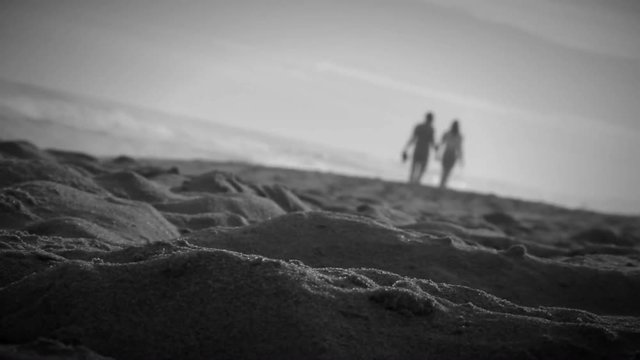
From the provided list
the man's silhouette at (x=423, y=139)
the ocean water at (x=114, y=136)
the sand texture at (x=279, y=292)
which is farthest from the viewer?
the ocean water at (x=114, y=136)

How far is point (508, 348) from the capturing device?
213 cm

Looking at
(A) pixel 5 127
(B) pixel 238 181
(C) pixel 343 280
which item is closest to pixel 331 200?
(B) pixel 238 181

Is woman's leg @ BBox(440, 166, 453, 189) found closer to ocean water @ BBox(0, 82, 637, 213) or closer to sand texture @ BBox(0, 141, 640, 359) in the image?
ocean water @ BBox(0, 82, 637, 213)

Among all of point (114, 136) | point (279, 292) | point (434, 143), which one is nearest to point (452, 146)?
point (434, 143)

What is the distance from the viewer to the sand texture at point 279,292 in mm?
2055

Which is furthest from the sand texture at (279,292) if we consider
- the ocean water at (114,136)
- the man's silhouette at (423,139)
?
the ocean water at (114,136)

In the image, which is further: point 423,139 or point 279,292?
point 423,139

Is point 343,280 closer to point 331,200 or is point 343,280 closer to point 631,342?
point 631,342

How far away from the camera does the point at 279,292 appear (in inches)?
89.7

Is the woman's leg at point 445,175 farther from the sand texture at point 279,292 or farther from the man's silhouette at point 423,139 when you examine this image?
the sand texture at point 279,292

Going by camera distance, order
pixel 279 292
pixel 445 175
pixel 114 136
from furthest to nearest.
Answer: pixel 114 136 < pixel 445 175 < pixel 279 292

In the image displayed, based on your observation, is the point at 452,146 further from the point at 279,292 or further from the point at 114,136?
the point at 114,136

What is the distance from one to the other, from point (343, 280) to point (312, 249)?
3.78 feet

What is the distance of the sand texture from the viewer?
2055mm
